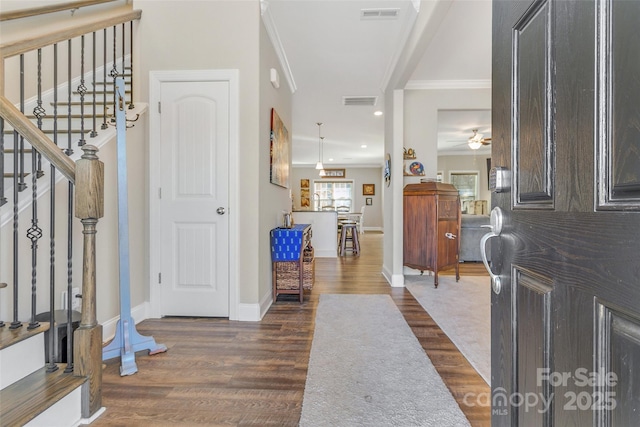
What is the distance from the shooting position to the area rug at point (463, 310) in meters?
2.08

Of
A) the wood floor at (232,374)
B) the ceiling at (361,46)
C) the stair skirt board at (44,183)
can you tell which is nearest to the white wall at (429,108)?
the ceiling at (361,46)

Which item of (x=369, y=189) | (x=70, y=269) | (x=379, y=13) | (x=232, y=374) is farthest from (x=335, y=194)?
(x=70, y=269)

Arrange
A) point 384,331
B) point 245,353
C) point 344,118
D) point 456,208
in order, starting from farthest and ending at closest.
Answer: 1. point 344,118
2. point 456,208
3. point 384,331
4. point 245,353

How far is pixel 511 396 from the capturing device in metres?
0.78

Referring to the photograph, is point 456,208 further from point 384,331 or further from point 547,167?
point 547,167

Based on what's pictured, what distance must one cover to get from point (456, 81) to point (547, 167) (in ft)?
13.7

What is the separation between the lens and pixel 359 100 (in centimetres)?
506

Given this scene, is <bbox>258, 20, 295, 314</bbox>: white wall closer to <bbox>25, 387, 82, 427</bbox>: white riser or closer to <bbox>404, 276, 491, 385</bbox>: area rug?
<bbox>25, 387, 82, 427</bbox>: white riser

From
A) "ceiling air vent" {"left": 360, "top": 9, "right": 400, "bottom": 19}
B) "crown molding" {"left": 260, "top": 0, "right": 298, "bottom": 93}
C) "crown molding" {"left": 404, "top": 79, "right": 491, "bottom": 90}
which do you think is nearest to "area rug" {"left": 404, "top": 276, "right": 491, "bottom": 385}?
"crown molding" {"left": 404, "top": 79, "right": 491, "bottom": 90}

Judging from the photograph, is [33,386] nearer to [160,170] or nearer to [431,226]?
[160,170]

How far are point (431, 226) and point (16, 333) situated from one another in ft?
12.0

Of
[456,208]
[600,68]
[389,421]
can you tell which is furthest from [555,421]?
[456,208]

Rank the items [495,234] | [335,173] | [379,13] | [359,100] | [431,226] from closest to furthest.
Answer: [495,234]
[379,13]
[431,226]
[359,100]
[335,173]

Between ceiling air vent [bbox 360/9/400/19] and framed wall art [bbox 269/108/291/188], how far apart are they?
1209 mm
